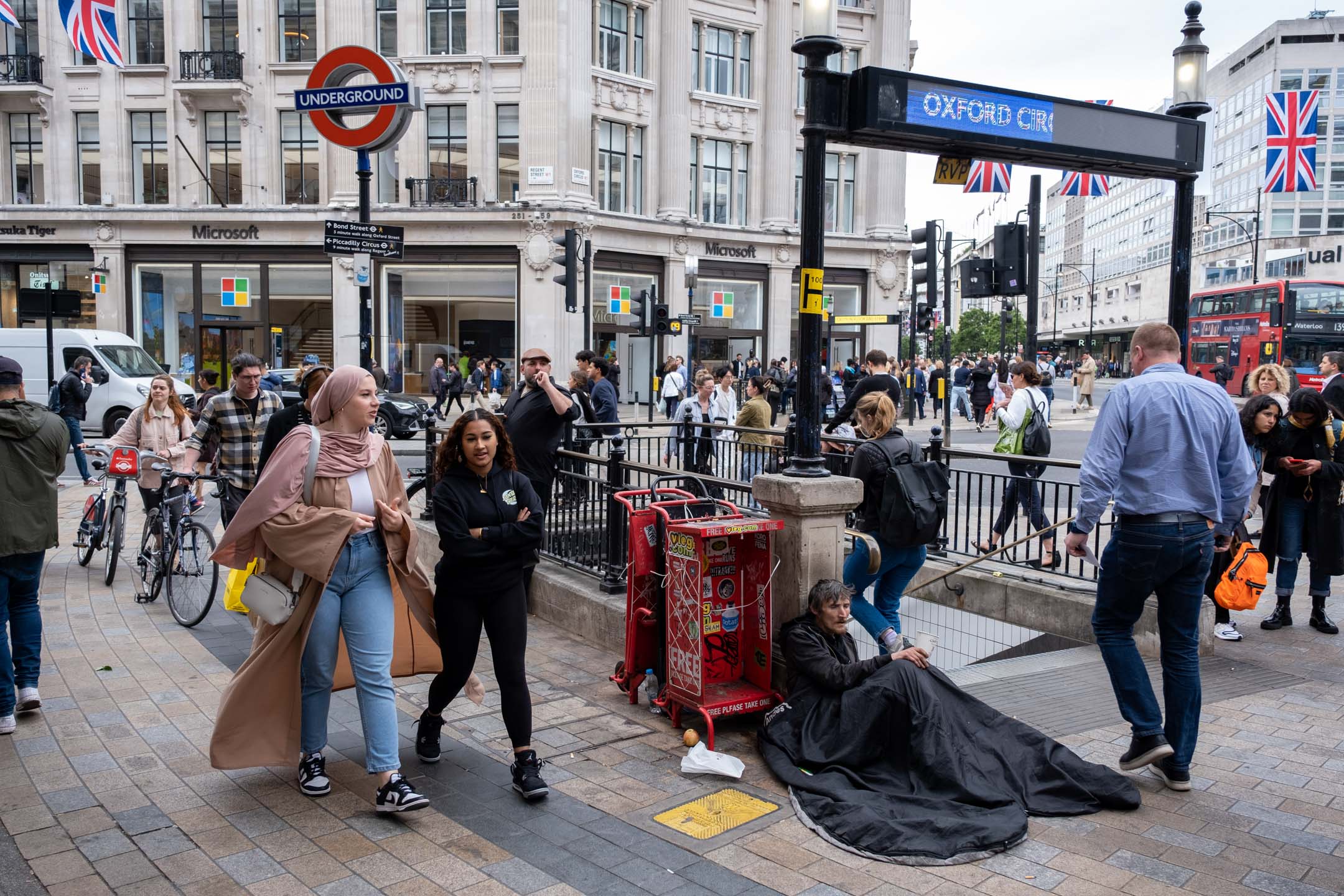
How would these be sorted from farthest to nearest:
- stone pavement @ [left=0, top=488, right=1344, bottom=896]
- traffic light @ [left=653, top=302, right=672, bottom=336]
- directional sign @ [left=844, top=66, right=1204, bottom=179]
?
traffic light @ [left=653, top=302, right=672, bottom=336] < directional sign @ [left=844, top=66, right=1204, bottom=179] < stone pavement @ [left=0, top=488, right=1344, bottom=896]

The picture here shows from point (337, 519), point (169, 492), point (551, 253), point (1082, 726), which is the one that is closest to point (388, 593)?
point (337, 519)

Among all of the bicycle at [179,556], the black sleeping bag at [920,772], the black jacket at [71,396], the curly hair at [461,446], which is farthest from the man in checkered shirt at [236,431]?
the black jacket at [71,396]

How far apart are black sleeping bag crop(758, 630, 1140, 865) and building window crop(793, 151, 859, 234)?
1381 inches

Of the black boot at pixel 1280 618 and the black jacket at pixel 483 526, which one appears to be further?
the black boot at pixel 1280 618

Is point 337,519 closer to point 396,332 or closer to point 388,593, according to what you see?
point 388,593

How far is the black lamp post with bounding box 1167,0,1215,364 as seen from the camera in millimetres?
7441

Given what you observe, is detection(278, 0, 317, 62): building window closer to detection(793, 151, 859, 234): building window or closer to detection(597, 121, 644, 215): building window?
detection(597, 121, 644, 215): building window

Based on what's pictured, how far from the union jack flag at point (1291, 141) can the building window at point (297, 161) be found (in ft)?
87.1

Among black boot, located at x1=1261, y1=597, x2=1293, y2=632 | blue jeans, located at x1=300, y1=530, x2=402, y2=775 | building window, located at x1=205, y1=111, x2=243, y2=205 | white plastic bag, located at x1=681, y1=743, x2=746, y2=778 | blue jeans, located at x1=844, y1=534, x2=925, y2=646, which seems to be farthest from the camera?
building window, located at x1=205, y1=111, x2=243, y2=205

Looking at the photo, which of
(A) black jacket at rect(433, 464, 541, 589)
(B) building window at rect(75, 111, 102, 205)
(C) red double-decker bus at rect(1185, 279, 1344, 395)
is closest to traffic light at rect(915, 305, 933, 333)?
(C) red double-decker bus at rect(1185, 279, 1344, 395)

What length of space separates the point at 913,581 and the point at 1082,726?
10.8 ft

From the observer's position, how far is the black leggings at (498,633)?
4625 mm

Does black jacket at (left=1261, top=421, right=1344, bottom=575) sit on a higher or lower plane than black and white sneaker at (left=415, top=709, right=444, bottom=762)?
higher

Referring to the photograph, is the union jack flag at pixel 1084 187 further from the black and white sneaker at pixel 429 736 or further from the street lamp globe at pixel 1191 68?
the black and white sneaker at pixel 429 736
